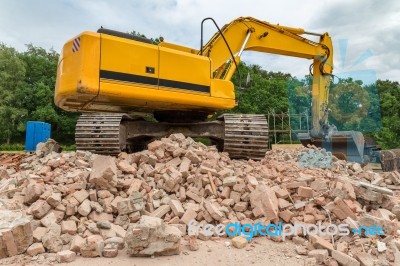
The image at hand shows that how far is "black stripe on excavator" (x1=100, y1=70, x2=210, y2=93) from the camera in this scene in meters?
4.88

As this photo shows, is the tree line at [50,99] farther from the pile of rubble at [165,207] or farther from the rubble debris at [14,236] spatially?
the rubble debris at [14,236]

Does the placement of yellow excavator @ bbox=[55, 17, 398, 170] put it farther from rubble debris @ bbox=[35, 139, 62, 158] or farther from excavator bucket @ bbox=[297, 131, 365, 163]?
excavator bucket @ bbox=[297, 131, 365, 163]

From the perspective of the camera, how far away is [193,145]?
5.64 meters

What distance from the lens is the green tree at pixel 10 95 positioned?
2834 cm

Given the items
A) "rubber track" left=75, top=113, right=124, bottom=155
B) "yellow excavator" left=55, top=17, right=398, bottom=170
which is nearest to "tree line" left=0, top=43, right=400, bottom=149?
"yellow excavator" left=55, top=17, right=398, bottom=170

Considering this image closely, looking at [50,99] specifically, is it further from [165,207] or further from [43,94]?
[165,207]

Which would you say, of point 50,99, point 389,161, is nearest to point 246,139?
point 389,161

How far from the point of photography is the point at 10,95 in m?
29.4

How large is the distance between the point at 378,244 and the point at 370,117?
82.5 feet

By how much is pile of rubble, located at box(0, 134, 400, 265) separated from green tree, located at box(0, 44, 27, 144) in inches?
1053

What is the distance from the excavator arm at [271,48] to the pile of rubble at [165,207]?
258 centimetres

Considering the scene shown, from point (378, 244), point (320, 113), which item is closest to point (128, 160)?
point (378, 244)

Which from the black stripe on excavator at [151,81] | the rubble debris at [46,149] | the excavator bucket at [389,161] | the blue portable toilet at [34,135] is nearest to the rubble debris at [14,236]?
the black stripe on excavator at [151,81]

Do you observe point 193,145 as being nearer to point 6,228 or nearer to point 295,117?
point 6,228
